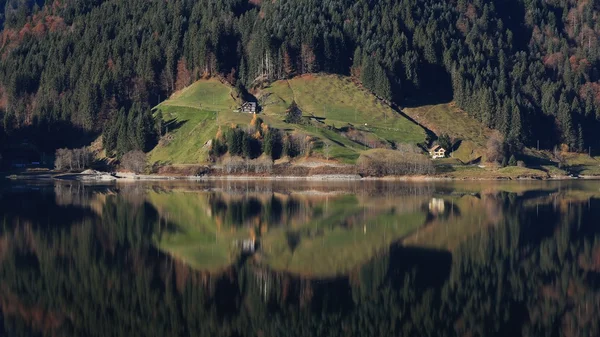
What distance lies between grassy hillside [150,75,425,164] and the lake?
87.1m

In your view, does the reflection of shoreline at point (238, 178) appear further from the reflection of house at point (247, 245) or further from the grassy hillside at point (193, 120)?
the reflection of house at point (247, 245)

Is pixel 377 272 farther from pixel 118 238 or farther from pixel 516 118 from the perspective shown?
pixel 516 118

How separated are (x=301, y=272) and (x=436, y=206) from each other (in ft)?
130

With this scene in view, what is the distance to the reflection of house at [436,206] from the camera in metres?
74.8

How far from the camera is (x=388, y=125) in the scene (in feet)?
589

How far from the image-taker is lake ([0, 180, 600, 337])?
33125 millimetres

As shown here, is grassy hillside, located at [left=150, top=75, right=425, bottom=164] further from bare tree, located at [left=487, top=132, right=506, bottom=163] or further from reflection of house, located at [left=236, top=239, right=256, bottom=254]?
reflection of house, located at [left=236, top=239, right=256, bottom=254]

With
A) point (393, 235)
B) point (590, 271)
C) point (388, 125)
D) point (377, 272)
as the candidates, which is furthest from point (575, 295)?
point (388, 125)

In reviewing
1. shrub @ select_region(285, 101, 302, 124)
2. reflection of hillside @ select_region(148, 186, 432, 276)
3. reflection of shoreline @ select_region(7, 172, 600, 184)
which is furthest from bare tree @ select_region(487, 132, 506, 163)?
reflection of hillside @ select_region(148, 186, 432, 276)

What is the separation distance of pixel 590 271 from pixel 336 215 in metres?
32.1

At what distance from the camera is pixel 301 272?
43.9 metres

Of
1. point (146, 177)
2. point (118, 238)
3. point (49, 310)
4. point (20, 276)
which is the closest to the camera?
point (49, 310)

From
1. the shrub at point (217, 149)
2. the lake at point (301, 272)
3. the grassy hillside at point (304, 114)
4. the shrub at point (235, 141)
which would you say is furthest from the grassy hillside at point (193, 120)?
the lake at point (301, 272)

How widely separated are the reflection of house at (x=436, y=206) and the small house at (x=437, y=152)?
75440 millimetres
